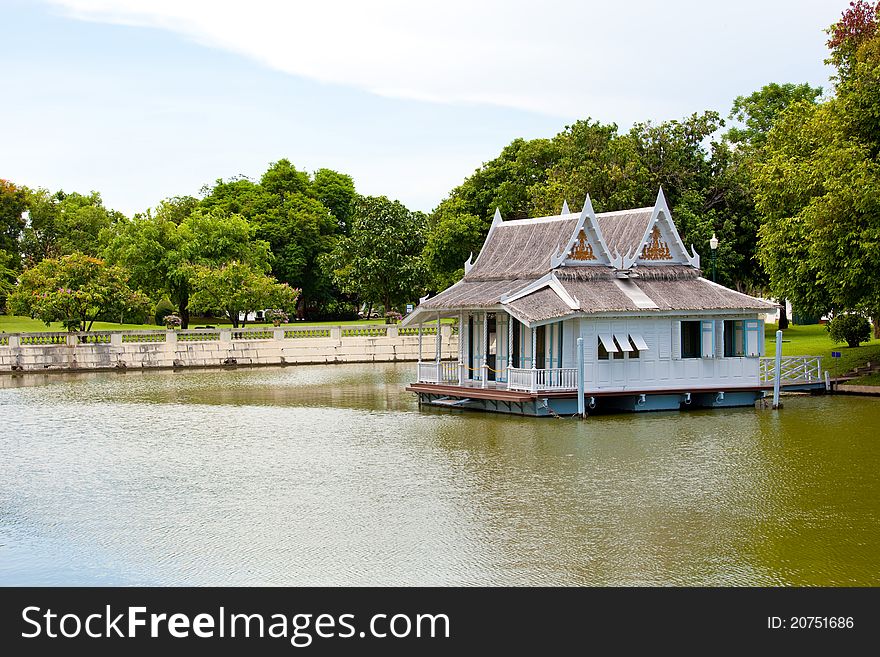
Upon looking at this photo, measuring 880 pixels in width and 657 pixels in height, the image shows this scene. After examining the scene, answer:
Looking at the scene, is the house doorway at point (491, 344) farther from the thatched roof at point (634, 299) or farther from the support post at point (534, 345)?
the thatched roof at point (634, 299)

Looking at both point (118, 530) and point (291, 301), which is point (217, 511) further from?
point (291, 301)

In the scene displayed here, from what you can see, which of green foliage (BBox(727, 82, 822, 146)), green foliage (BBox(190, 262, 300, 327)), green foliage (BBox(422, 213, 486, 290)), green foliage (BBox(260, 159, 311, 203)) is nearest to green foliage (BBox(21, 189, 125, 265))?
green foliage (BBox(260, 159, 311, 203))

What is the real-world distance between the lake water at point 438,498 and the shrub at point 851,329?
1583 centimetres

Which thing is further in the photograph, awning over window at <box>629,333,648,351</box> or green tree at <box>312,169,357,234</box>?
green tree at <box>312,169,357,234</box>

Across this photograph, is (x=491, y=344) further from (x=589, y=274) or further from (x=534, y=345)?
(x=589, y=274)

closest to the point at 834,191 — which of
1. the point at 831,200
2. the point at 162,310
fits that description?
the point at 831,200

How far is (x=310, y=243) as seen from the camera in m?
93.8

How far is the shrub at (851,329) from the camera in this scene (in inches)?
1875

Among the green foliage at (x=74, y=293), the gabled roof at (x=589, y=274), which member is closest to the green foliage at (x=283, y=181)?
the green foliage at (x=74, y=293)

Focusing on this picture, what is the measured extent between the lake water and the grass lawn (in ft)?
35.1

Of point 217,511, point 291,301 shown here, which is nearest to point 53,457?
point 217,511

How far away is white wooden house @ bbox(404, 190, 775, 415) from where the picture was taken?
32219 millimetres

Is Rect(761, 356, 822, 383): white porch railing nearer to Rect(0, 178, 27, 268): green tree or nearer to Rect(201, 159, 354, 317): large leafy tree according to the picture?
Rect(201, 159, 354, 317): large leafy tree

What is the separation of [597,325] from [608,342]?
26.9 inches
